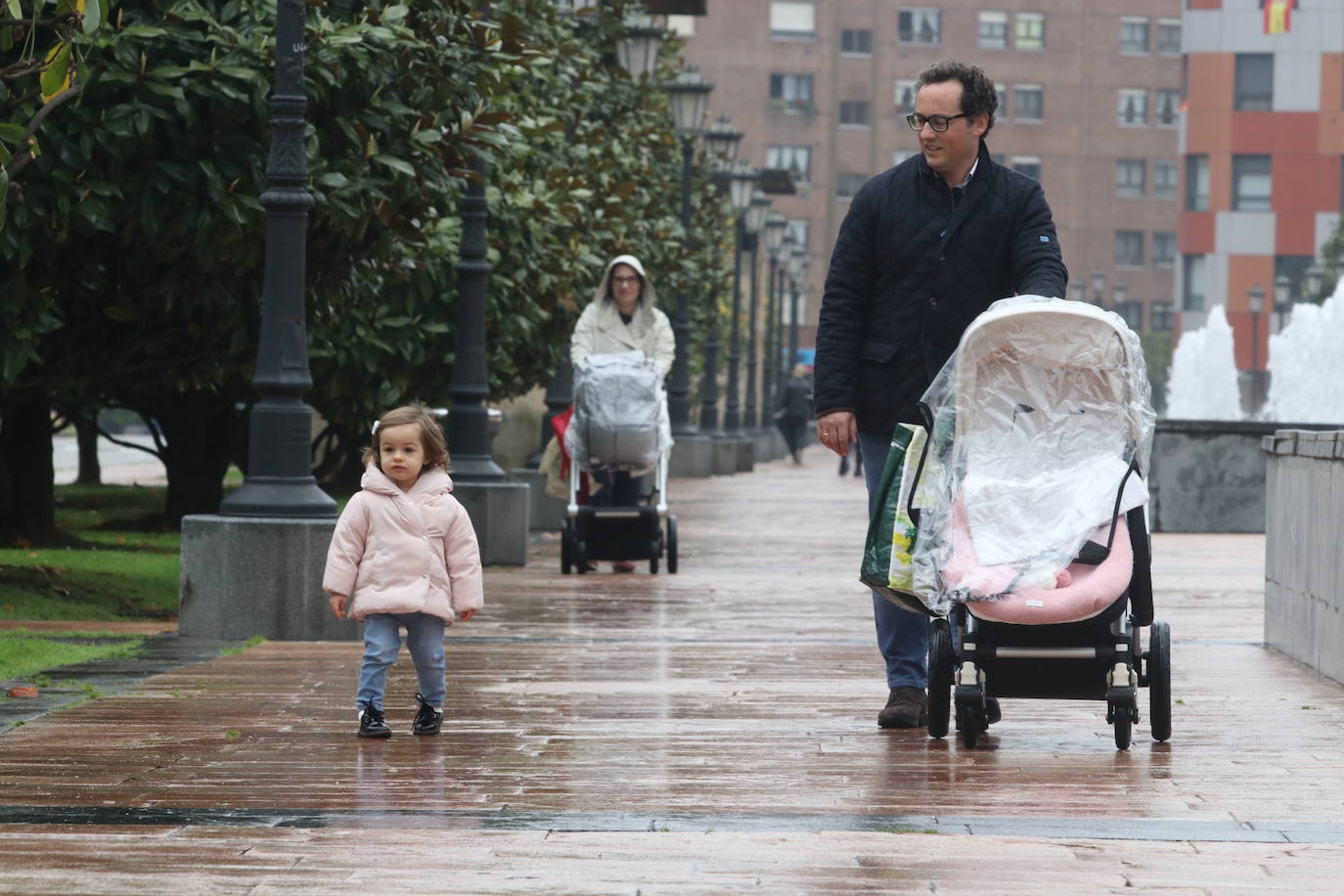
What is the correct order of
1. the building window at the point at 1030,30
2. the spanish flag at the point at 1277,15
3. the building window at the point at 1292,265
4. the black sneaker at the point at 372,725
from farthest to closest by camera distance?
the building window at the point at 1030,30 < the building window at the point at 1292,265 < the spanish flag at the point at 1277,15 < the black sneaker at the point at 372,725

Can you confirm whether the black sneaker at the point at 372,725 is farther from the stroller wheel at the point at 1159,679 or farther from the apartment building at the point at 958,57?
the apartment building at the point at 958,57

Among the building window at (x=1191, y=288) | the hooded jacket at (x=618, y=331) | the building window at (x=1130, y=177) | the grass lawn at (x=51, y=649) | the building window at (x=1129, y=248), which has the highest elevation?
the building window at (x=1130, y=177)

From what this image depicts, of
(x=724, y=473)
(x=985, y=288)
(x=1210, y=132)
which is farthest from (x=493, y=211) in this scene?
(x=1210, y=132)

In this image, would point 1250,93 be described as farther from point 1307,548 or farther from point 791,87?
point 1307,548

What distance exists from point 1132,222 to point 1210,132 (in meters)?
11.6

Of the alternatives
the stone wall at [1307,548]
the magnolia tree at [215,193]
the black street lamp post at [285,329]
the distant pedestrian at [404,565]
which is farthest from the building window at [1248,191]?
the distant pedestrian at [404,565]

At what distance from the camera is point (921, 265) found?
25.2ft

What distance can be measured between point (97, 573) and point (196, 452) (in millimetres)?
5806

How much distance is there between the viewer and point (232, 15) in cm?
1195

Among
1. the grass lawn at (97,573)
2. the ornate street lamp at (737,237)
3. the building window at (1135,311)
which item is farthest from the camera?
the building window at (1135,311)

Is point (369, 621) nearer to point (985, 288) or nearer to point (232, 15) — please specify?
point (985, 288)

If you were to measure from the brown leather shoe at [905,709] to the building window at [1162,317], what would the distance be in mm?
105043

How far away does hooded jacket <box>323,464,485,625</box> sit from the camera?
749cm

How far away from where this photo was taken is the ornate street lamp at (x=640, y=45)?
24297 millimetres
